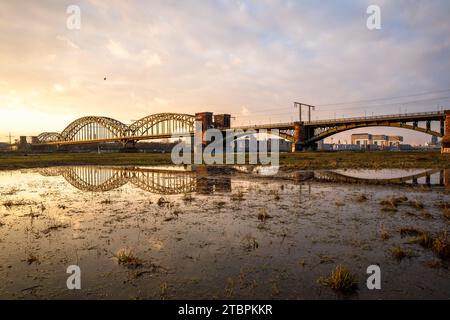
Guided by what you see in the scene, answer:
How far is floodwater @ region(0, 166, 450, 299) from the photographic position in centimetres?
598

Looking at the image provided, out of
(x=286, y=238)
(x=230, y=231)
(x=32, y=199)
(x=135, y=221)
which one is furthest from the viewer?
(x=32, y=199)

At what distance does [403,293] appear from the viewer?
575 cm

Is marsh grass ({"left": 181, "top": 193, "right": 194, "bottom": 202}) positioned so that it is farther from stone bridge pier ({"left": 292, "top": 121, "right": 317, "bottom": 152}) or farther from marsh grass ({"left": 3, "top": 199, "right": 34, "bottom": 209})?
stone bridge pier ({"left": 292, "top": 121, "right": 317, "bottom": 152})

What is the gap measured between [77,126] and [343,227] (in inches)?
7745

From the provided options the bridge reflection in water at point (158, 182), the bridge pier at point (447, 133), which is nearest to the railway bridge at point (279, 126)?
the bridge pier at point (447, 133)

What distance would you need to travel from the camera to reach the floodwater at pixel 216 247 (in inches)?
235

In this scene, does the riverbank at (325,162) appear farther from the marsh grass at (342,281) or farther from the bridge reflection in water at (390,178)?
the marsh grass at (342,281)

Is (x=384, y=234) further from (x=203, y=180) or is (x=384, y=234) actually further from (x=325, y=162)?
(x=325, y=162)

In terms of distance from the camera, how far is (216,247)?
8516mm

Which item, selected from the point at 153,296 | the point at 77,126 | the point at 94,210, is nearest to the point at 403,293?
the point at 153,296

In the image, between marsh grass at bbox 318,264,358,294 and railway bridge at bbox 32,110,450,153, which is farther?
railway bridge at bbox 32,110,450,153

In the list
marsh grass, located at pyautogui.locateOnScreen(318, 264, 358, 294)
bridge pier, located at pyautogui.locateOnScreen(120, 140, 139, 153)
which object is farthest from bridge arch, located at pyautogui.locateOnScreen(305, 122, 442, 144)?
bridge pier, located at pyautogui.locateOnScreen(120, 140, 139, 153)

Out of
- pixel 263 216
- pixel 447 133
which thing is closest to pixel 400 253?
pixel 263 216
